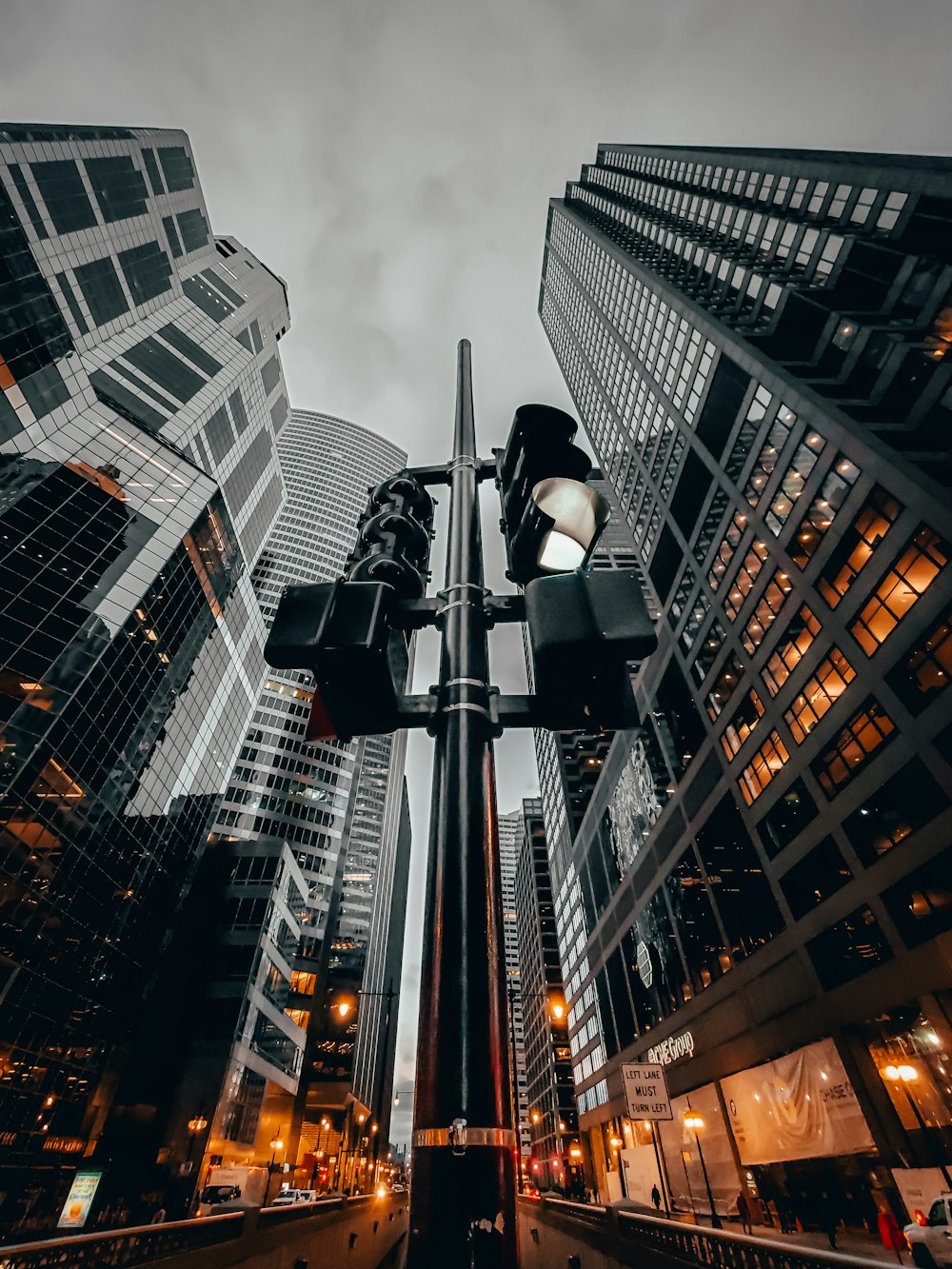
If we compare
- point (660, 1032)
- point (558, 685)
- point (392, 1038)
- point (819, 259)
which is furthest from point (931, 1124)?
point (392, 1038)

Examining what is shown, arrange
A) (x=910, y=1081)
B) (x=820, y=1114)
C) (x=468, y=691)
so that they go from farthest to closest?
(x=820, y=1114) → (x=910, y=1081) → (x=468, y=691)

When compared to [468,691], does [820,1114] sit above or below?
above

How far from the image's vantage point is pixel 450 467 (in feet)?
15.0

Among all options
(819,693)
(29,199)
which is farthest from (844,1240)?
(29,199)

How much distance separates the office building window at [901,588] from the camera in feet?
79.9

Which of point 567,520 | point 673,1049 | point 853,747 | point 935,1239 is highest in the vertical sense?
point 853,747

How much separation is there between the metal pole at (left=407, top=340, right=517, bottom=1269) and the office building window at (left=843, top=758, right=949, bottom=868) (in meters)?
→ 26.9

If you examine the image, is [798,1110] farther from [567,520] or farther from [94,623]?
[94,623]

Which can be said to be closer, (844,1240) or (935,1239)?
(935,1239)

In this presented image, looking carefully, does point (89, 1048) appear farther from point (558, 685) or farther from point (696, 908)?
point (558, 685)

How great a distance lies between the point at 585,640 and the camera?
2801mm

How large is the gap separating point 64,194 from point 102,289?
7571mm

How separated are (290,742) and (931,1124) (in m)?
81.2

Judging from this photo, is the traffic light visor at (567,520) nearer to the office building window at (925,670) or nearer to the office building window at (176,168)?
the office building window at (925,670)
